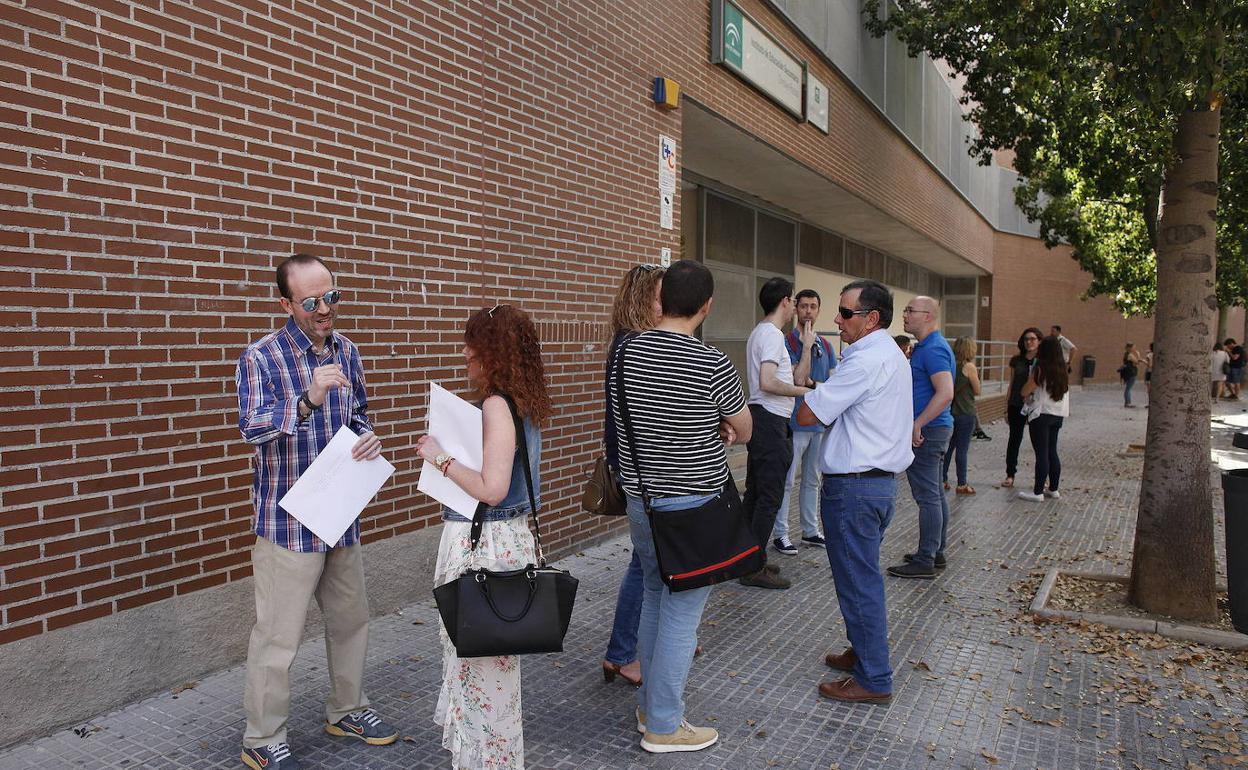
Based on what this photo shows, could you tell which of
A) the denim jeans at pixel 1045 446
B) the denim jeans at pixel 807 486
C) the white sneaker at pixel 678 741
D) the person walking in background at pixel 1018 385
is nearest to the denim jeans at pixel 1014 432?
the person walking in background at pixel 1018 385

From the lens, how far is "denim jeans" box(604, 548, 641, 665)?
13.6ft

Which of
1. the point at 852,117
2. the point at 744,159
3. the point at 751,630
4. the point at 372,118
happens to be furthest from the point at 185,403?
the point at 852,117

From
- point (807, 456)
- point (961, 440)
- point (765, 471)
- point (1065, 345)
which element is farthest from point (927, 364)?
point (1065, 345)

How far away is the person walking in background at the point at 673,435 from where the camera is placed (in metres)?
3.19

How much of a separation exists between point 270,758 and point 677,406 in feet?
6.49

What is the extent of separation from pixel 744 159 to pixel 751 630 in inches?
267

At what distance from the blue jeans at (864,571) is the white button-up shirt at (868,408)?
4.2 inches

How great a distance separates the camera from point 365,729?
3.55 m

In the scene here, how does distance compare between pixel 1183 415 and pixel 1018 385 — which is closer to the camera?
pixel 1183 415

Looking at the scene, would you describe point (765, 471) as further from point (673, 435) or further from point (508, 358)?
point (508, 358)

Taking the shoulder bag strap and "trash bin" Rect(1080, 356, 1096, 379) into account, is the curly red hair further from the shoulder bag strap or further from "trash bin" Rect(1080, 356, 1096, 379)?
"trash bin" Rect(1080, 356, 1096, 379)

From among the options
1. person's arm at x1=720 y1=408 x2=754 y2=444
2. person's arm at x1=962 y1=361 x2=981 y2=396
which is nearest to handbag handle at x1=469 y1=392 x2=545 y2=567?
person's arm at x1=720 y1=408 x2=754 y2=444

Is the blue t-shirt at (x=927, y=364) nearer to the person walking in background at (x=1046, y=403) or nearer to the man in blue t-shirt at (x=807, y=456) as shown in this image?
the man in blue t-shirt at (x=807, y=456)

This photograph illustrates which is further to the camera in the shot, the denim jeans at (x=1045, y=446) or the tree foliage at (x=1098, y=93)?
the denim jeans at (x=1045, y=446)
